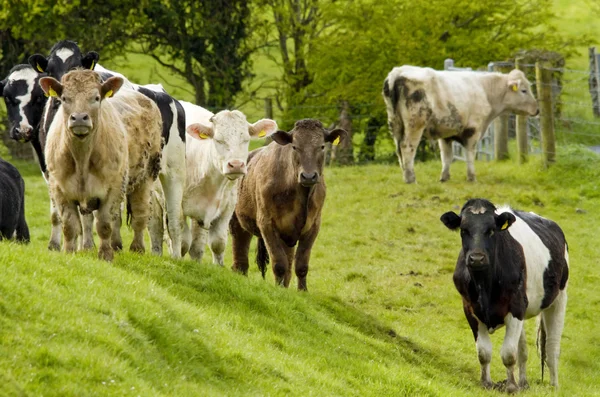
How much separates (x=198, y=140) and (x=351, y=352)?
4175 millimetres

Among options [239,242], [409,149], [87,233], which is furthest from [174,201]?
[409,149]

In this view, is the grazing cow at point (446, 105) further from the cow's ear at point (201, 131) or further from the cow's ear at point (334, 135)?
the cow's ear at point (201, 131)

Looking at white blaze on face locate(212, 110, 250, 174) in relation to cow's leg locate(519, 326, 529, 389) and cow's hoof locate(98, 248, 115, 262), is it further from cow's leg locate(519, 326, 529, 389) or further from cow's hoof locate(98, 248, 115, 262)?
cow's leg locate(519, 326, 529, 389)

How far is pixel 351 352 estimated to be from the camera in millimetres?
11289

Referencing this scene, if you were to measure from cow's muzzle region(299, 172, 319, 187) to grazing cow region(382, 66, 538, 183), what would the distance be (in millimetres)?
10770

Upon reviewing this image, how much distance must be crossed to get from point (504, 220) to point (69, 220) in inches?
182

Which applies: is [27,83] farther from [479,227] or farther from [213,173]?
[479,227]

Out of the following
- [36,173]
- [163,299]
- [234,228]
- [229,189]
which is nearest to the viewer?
[163,299]

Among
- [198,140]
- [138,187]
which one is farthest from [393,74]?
[138,187]

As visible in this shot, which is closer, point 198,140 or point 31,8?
point 198,140

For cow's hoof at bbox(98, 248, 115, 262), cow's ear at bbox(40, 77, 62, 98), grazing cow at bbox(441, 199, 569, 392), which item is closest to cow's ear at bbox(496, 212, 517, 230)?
grazing cow at bbox(441, 199, 569, 392)

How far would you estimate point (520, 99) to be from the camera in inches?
985

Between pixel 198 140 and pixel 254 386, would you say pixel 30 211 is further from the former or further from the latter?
pixel 254 386

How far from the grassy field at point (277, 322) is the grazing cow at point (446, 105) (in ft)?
9.36
